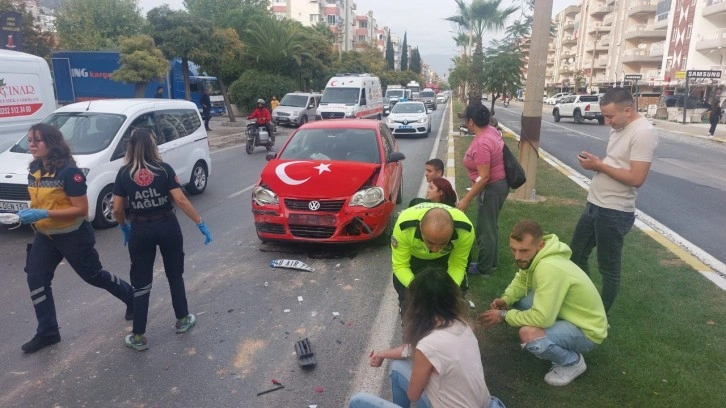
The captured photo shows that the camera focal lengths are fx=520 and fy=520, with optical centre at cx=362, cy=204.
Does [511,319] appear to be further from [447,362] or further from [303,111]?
[303,111]

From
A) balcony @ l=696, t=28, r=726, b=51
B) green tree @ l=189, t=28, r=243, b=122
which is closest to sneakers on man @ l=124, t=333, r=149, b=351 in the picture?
green tree @ l=189, t=28, r=243, b=122

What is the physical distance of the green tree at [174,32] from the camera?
888 inches

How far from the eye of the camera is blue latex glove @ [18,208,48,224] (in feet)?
12.1

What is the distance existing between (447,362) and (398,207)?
21.0ft

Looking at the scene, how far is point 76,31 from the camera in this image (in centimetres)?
4428

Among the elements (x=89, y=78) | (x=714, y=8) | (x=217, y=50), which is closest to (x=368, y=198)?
(x=217, y=50)

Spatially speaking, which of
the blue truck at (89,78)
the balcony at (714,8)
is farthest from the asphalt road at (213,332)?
the balcony at (714,8)

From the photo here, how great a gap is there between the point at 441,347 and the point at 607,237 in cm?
225

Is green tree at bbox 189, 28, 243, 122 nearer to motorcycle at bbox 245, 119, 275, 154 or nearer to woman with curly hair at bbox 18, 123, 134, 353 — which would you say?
motorcycle at bbox 245, 119, 275, 154

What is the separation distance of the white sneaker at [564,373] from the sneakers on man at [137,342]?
Answer: 2980 mm

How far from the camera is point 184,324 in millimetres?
4340

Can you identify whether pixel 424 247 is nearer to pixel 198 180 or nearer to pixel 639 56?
pixel 198 180

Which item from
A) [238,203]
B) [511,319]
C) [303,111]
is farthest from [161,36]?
[511,319]

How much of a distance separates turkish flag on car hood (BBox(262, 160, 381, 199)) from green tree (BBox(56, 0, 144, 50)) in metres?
44.7
